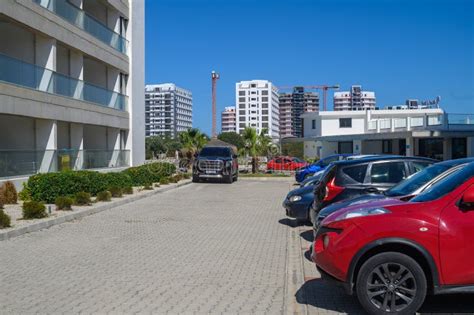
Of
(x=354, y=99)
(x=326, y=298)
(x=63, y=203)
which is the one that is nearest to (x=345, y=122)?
(x=63, y=203)

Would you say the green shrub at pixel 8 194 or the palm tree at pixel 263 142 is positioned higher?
the palm tree at pixel 263 142

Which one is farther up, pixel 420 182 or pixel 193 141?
pixel 193 141

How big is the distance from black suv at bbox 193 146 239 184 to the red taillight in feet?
71.9

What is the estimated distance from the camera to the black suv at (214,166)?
31.6 meters

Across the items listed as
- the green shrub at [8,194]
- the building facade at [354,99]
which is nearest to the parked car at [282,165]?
the green shrub at [8,194]

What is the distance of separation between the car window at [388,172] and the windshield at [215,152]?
23.0 meters

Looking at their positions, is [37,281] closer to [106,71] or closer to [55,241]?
[55,241]

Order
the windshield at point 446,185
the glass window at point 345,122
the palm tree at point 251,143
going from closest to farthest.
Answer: the windshield at point 446,185 < the palm tree at point 251,143 < the glass window at point 345,122

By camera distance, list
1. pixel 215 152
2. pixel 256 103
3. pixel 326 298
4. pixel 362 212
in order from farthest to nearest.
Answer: pixel 256 103 → pixel 215 152 → pixel 326 298 → pixel 362 212

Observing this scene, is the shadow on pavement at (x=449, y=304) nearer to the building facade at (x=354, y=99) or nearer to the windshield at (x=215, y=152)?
the windshield at (x=215, y=152)

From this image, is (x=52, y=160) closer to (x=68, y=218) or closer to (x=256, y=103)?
(x=68, y=218)

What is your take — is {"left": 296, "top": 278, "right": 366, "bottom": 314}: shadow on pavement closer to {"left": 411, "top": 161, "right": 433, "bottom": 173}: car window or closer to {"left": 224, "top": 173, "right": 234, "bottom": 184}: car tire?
{"left": 411, "top": 161, "right": 433, "bottom": 173}: car window

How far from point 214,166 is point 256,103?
112573 millimetres

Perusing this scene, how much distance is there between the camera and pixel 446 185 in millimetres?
5629
